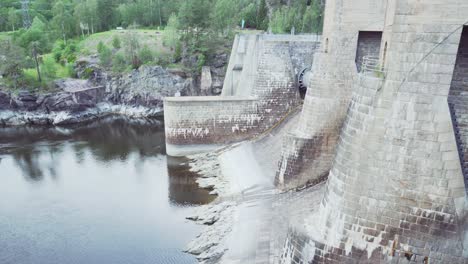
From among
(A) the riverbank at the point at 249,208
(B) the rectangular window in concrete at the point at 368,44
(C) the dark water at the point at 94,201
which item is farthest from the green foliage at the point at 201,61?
(B) the rectangular window in concrete at the point at 368,44

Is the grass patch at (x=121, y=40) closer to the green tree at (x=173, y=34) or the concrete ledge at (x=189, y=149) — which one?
the green tree at (x=173, y=34)

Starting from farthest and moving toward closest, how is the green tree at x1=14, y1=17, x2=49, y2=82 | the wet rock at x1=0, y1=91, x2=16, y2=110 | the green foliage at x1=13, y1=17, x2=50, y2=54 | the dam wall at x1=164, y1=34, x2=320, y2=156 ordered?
the green foliage at x1=13, y1=17, x2=50, y2=54 < the green tree at x1=14, y1=17, x2=49, y2=82 < the wet rock at x1=0, y1=91, x2=16, y2=110 < the dam wall at x1=164, y1=34, x2=320, y2=156

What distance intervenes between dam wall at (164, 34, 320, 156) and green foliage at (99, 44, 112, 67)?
21.8 m

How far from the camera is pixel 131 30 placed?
47.1 metres

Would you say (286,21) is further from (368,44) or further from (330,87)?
(330,87)

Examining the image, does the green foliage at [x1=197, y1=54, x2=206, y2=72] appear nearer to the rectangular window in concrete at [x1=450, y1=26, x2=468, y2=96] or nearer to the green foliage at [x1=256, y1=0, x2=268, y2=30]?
the green foliage at [x1=256, y1=0, x2=268, y2=30]

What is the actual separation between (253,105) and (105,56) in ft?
85.2

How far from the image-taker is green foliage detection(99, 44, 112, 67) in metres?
43.0

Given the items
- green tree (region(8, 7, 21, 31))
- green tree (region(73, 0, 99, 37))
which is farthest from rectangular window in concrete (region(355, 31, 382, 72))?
green tree (region(8, 7, 21, 31))

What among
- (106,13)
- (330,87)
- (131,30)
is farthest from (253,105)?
(106,13)

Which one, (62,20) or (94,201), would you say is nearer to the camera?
(94,201)

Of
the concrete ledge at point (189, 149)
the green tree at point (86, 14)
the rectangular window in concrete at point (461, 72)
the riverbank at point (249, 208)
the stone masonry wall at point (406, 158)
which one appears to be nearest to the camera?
the stone masonry wall at point (406, 158)

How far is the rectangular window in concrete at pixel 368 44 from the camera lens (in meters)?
15.9

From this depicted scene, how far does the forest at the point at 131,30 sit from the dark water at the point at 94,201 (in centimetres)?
1314
